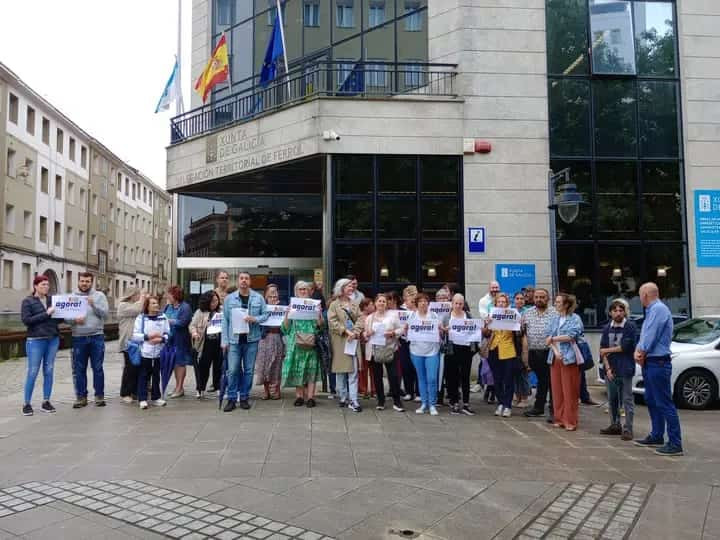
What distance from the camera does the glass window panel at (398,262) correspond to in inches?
568

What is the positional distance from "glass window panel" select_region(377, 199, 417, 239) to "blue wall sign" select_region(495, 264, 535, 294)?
226 centimetres

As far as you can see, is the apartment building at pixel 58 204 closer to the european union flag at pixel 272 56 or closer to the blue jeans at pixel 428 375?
the european union flag at pixel 272 56

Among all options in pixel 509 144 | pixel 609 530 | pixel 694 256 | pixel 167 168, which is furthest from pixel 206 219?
pixel 609 530

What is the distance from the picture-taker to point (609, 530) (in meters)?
4.49

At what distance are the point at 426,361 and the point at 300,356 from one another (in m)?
1.94

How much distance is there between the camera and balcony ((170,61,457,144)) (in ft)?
48.8

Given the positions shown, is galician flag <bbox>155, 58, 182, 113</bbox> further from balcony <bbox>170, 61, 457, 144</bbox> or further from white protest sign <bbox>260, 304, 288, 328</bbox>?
white protest sign <bbox>260, 304, 288, 328</bbox>

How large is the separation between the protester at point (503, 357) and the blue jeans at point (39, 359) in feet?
21.5

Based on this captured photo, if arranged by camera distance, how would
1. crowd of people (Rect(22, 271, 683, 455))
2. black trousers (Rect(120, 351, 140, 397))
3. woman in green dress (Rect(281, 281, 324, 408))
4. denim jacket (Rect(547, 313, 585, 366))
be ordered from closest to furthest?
denim jacket (Rect(547, 313, 585, 366)), crowd of people (Rect(22, 271, 683, 455)), woman in green dress (Rect(281, 281, 324, 408)), black trousers (Rect(120, 351, 140, 397))

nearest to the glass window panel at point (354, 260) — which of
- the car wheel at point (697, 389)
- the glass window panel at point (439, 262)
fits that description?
the glass window panel at point (439, 262)

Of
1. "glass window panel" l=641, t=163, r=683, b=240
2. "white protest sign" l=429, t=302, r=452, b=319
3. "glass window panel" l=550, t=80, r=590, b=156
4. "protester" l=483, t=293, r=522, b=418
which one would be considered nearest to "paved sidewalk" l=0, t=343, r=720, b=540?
"protester" l=483, t=293, r=522, b=418

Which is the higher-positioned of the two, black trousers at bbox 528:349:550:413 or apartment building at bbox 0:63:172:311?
apartment building at bbox 0:63:172:311

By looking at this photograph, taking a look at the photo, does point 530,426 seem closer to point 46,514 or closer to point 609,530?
point 609,530

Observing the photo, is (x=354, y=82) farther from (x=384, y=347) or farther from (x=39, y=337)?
(x=39, y=337)
